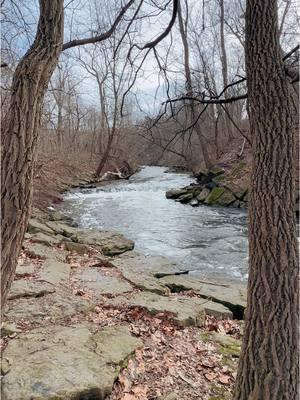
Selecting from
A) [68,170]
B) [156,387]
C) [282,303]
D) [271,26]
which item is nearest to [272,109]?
[271,26]

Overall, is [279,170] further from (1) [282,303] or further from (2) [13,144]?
(2) [13,144]

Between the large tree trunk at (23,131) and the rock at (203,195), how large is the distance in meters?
13.6

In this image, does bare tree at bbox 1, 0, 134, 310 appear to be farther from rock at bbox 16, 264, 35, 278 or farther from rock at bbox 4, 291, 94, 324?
rock at bbox 16, 264, 35, 278

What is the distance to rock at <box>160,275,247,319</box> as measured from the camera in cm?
502

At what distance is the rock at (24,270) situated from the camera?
4796 millimetres

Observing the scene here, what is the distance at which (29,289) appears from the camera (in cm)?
427

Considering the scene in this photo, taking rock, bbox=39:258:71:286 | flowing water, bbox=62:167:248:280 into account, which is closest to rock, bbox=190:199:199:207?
flowing water, bbox=62:167:248:280

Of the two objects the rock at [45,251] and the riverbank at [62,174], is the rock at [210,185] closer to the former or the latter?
the riverbank at [62,174]

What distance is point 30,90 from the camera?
212 centimetres

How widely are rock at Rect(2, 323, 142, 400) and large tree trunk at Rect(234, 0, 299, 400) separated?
1.07 m

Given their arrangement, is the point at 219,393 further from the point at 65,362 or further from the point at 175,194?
the point at 175,194

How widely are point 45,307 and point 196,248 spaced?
559 centimetres

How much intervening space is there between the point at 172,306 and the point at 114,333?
1.19 metres

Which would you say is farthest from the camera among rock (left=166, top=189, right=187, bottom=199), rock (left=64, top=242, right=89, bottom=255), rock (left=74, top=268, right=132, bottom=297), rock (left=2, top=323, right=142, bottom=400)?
rock (left=166, top=189, right=187, bottom=199)
